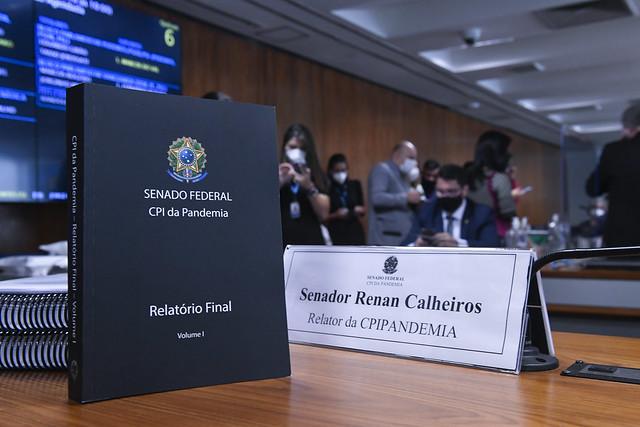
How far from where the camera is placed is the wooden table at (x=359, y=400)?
19.9 inches

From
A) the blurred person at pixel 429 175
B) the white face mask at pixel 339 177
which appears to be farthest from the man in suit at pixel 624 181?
the blurred person at pixel 429 175

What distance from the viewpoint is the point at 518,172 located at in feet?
35.5

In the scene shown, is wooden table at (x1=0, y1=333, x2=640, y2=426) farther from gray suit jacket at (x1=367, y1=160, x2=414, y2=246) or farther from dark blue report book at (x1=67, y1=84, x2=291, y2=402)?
gray suit jacket at (x1=367, y1=160, x2=414, y2=246)

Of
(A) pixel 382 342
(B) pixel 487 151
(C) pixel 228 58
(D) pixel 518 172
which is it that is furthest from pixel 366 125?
(A) pixel 382 342

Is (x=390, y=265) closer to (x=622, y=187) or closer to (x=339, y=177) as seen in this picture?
(x=622, y=187)

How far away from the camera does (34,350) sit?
69 cm

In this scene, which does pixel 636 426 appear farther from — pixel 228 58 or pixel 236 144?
pixel 228 58

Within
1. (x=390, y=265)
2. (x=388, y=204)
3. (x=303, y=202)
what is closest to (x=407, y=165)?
(x=388, y=204)

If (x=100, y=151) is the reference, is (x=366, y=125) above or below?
above

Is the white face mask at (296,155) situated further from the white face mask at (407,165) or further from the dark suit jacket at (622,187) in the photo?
the dark suit jacket at (622,187)

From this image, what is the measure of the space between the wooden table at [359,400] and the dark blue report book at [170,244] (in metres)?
0.03

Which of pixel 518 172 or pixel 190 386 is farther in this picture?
pixel 518 172

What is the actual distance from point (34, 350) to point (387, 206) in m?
3.77

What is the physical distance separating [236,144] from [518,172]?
35.3 ft
